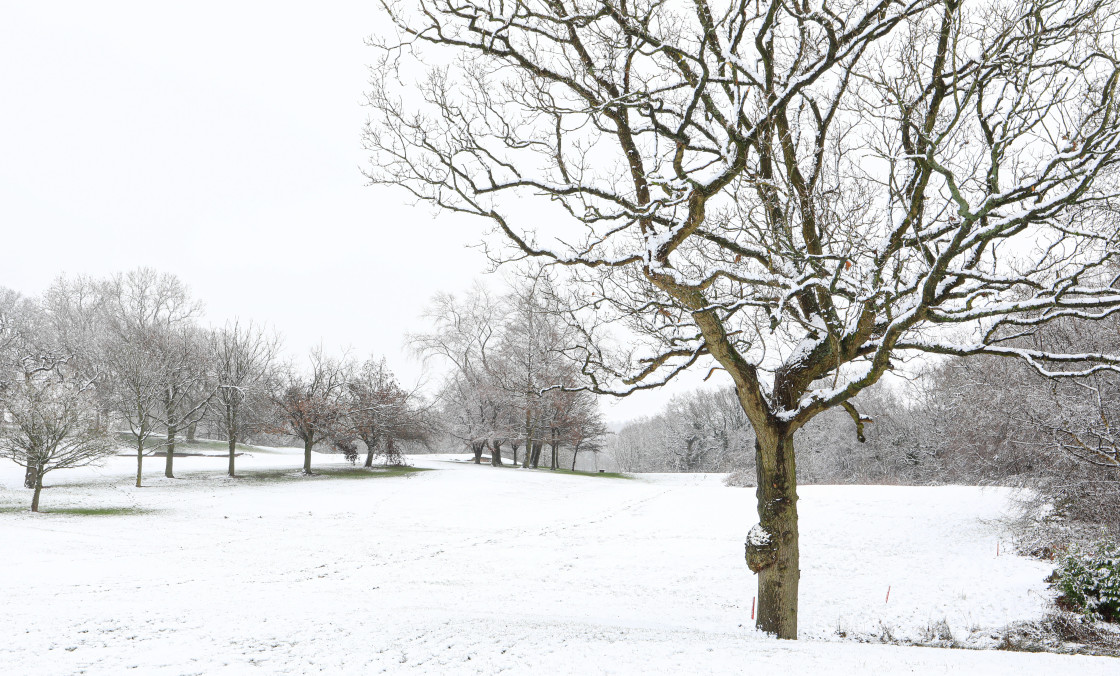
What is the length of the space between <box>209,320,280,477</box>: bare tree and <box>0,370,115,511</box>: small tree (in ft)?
31.6

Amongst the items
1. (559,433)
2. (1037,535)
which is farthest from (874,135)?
(559,433)

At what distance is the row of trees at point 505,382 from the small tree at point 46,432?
58.6 feet

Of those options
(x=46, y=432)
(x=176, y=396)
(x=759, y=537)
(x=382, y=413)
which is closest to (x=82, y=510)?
(x=46, y=432)

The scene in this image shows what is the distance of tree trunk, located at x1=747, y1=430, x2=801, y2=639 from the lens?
24.1ft

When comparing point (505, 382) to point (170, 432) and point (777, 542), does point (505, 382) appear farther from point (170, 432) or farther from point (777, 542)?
point (777, 542)

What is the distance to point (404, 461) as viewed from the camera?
36.6 meters

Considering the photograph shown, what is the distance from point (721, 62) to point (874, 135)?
7.89 ft

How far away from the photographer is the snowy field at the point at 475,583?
5.64m

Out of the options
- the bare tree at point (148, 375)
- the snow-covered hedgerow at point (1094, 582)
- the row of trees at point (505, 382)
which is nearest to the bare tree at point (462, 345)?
the row of trees at point (505, 382)

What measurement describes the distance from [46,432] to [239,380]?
12.2 m

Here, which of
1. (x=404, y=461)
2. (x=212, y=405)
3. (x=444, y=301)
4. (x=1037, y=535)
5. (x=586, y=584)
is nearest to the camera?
(x=586, y=584)

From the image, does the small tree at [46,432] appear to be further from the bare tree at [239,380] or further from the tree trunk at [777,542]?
the tree trunk at [777,542]

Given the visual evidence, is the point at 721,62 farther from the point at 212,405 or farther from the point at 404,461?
the point at 404,461

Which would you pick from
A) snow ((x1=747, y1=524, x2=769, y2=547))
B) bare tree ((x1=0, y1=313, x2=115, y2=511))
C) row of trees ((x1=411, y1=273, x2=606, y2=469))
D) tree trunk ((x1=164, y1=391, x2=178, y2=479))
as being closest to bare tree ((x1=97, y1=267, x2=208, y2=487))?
tree trunk ((x1=164, y1=391, x2=178, y2=479))
